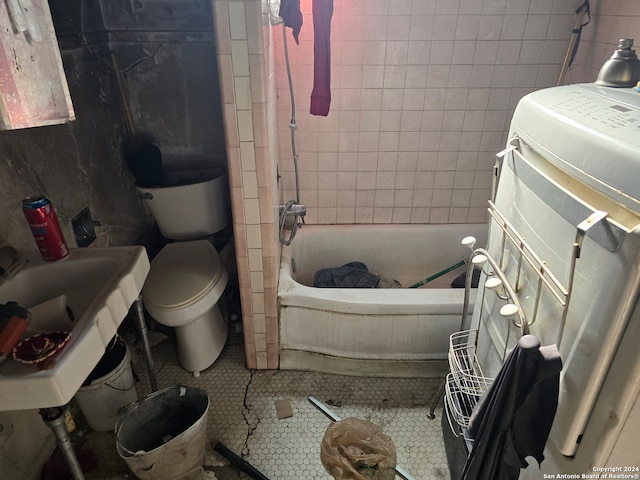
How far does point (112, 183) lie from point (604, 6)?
94.1 inches

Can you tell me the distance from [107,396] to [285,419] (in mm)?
706

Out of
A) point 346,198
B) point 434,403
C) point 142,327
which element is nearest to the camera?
point 142,327

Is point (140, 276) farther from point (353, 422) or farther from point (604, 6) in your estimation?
point (604, 6)

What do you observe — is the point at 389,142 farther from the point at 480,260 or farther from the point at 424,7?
the point at 480,260

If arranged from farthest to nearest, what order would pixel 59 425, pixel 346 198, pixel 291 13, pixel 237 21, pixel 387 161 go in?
pixel 346 198 < pixel 387 161 < pixel 291 13 < pixel 237 21 < pixel 59 425

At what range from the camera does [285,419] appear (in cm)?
173

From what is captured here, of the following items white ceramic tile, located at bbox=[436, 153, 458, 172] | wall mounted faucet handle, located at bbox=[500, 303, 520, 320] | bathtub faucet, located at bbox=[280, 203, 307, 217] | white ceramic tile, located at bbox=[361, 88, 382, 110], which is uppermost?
white ceramic tile, located at bbox=[361, 88, 382, 110]

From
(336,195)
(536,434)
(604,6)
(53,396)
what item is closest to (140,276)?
(53,396)

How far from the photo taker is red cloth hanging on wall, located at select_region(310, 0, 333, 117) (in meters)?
1.56

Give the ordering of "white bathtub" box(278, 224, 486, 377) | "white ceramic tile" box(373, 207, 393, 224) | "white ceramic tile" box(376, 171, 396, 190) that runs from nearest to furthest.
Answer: "white bathtub" box(278, 224, 486, 377)
"white ceramic tile" box(376, 171, 396, 190)
"white ceramic tile" box(373, 207, 393, 224)

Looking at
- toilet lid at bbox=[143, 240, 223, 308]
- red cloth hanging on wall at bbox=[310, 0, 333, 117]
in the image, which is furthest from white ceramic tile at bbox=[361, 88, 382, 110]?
toilet lid at bbox=[143, 240, 223, 308]

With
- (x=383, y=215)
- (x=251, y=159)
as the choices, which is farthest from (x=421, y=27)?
(x=251, y=159)

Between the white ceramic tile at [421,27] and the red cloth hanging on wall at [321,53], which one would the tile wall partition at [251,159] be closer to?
the red cloth hanging on wall at [321,53]

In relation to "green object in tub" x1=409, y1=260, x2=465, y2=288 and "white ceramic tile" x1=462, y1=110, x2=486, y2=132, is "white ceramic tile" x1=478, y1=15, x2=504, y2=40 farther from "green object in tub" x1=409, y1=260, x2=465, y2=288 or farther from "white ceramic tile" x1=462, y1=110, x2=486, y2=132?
"green object in tub" x1=409, y1=260, x2=465, y2=288
